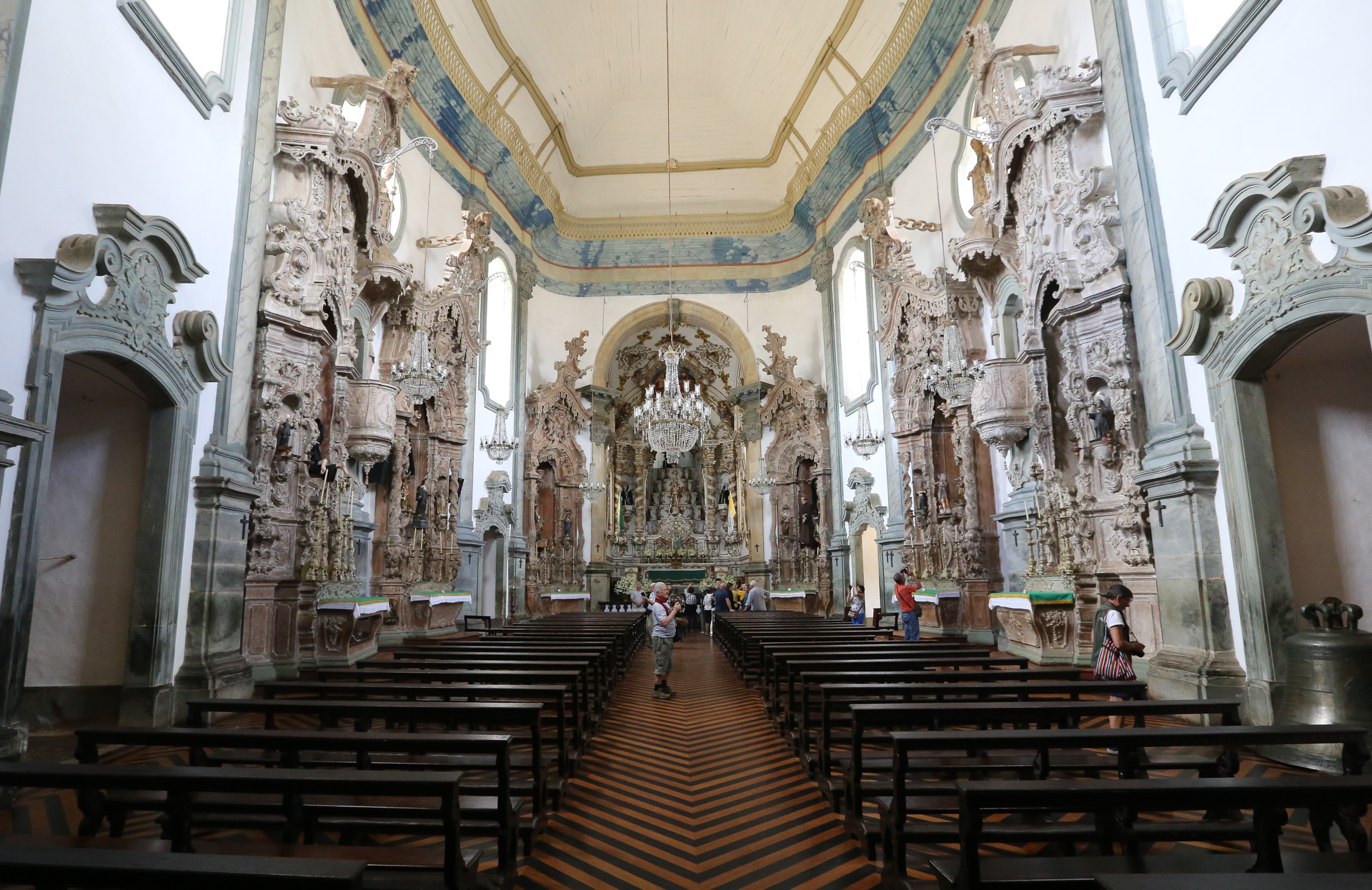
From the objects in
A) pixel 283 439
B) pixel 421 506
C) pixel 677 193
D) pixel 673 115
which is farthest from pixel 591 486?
pixel 283 439

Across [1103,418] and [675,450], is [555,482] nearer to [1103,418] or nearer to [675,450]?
[675,450]

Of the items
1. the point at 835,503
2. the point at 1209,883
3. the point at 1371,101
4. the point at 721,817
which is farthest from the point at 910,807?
the point at 835,503

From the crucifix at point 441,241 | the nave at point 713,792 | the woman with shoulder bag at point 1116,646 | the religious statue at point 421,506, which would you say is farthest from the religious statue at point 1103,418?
the crucifix at point 441,241

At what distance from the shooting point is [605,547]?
69.3 ft

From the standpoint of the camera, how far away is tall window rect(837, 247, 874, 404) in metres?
16.9

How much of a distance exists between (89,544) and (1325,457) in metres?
9.60

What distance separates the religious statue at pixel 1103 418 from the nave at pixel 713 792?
8.78ft

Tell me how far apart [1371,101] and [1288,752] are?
381cm

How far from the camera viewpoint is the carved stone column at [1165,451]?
568cm

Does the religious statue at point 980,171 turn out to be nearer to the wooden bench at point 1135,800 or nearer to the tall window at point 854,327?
the tall window at point 854,327

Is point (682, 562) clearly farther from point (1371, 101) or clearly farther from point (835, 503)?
point (1371, 101)

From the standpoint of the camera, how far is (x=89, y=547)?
5965 millimetres

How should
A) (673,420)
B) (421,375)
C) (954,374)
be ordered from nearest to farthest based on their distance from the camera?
(954,374)
(421,375)
(673,420)

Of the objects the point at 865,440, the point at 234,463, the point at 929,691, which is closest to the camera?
the point at 929,691
